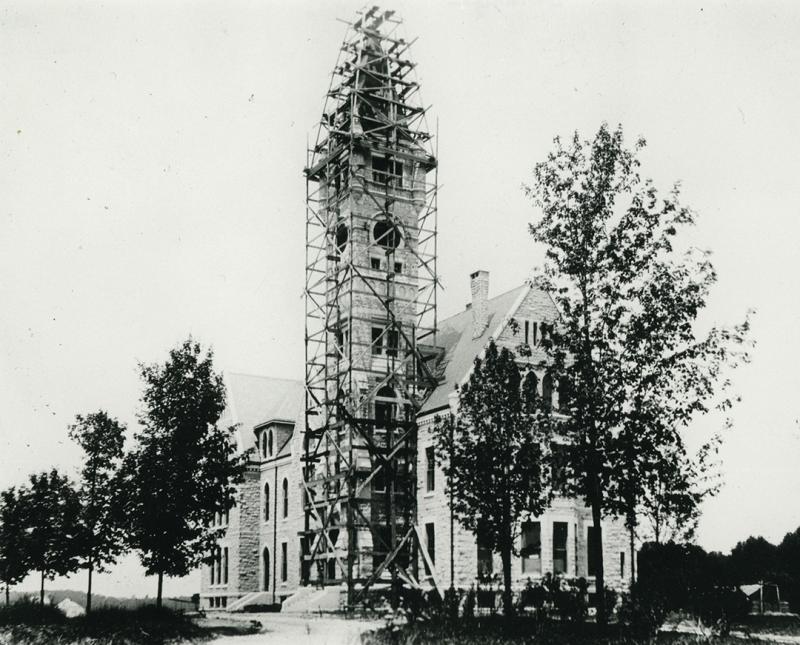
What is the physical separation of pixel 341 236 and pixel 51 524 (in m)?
17.0

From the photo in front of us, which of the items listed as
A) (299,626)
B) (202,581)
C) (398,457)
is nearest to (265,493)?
(202,581)

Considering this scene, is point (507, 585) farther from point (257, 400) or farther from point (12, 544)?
point (257, 400)

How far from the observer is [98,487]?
3159 centimetres

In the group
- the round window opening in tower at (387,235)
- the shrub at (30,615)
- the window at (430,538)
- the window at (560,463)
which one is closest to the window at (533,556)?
the window at (430,538)

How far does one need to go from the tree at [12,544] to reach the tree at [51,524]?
0.97 ft

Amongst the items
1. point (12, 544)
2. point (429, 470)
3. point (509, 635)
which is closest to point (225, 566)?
point (12, 544)

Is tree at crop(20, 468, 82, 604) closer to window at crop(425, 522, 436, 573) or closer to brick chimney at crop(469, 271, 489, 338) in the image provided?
window at crop(425, 522, 436, 573)

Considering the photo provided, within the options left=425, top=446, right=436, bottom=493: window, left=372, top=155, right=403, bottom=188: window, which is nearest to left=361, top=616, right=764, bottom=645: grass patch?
left=425, top=446, right=436, bottom=493: window

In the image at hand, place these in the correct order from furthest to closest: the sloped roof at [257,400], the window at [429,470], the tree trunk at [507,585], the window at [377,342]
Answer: the sloped roof at [257,400]
the window at [377,342]
the window at [429,470]
the tree trunk at [507,585]

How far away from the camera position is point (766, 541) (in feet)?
227

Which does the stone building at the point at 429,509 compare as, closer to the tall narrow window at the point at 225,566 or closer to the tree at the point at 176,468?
the tall narrow window at the point at 225,566

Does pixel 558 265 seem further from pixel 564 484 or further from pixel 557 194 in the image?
pixel 564 484

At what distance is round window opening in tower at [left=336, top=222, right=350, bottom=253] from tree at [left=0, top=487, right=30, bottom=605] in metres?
16.9

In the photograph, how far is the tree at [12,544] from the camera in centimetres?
3578
